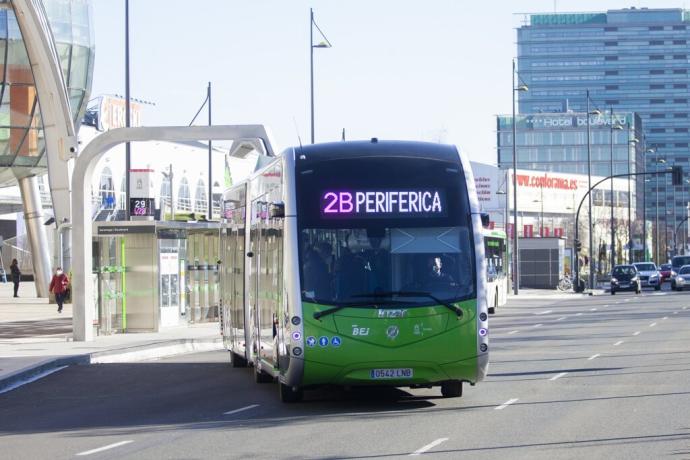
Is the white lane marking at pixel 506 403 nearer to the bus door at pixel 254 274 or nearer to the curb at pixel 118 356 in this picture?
the bus door at pixel 254 274

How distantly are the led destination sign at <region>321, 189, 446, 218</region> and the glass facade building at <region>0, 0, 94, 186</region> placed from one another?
40651mm

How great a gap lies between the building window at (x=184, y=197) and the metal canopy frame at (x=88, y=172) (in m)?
71.5

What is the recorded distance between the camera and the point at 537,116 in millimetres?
197250

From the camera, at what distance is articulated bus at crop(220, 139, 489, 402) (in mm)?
15773

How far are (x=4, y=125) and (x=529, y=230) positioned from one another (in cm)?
8551

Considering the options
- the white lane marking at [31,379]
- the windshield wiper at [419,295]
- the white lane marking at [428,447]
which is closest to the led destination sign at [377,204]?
the windshield wiper at [419,295]

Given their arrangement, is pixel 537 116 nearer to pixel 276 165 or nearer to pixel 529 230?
pixel 529 230

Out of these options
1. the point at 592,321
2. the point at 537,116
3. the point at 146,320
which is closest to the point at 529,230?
the point at 537,116

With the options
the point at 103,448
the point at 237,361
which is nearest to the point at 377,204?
the point at 103,448

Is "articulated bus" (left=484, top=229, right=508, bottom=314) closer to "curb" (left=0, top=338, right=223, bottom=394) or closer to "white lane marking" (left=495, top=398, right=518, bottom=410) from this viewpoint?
"curb" (left=0, top=338, right=223, bottom=394)

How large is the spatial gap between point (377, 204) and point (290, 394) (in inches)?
105

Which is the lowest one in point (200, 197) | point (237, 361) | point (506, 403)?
point (237, 361)

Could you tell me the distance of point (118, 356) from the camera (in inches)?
1049

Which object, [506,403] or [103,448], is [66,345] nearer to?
[506,403]
